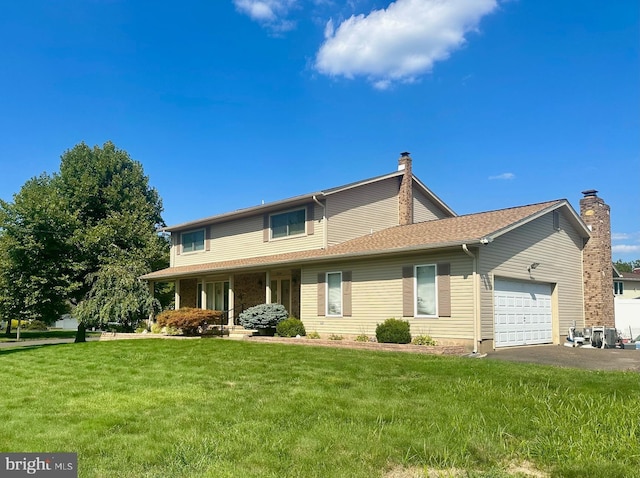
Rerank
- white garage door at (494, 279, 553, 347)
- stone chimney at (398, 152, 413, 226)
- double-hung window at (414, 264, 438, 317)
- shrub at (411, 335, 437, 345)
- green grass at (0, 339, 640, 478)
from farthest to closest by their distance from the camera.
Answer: stone chimney at (398, 152, 413, 226)
white garage door at (494, 279, 553, 347)
double-hung window at (414, 264, 438, 317)
shrub at (411, 335, 437, 345)
green grass at (0, 339, 640, 478)

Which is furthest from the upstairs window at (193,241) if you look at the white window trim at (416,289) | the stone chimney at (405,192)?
the white window trim at (416,289)

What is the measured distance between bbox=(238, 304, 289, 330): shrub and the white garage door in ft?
26.0

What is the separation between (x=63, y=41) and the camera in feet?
53.4

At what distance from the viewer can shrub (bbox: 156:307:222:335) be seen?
20047mm

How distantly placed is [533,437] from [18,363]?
13.2m

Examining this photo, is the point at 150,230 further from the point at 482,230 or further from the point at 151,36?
the point at 482,230

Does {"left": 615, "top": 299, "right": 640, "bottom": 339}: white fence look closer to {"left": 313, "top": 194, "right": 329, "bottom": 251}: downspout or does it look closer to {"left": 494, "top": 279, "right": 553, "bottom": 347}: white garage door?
{"left": 494, "top": 279, "right": 553, "bottom": 347}: white garage door

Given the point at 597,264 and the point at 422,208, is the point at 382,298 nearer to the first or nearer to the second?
the point at 422,208

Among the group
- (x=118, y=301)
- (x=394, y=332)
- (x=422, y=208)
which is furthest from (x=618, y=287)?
(x=118, y=301)

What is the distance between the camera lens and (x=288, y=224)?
20.5 meters

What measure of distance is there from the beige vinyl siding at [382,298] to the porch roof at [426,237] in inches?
21.7

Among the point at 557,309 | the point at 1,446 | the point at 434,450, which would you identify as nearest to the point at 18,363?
the point at 1,446

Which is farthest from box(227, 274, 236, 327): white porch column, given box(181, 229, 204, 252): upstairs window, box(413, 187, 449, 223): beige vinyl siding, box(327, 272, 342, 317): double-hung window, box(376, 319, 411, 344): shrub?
box(413, 187, 449, 223): beige vinyl siding

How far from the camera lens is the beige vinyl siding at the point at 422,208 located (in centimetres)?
2272
